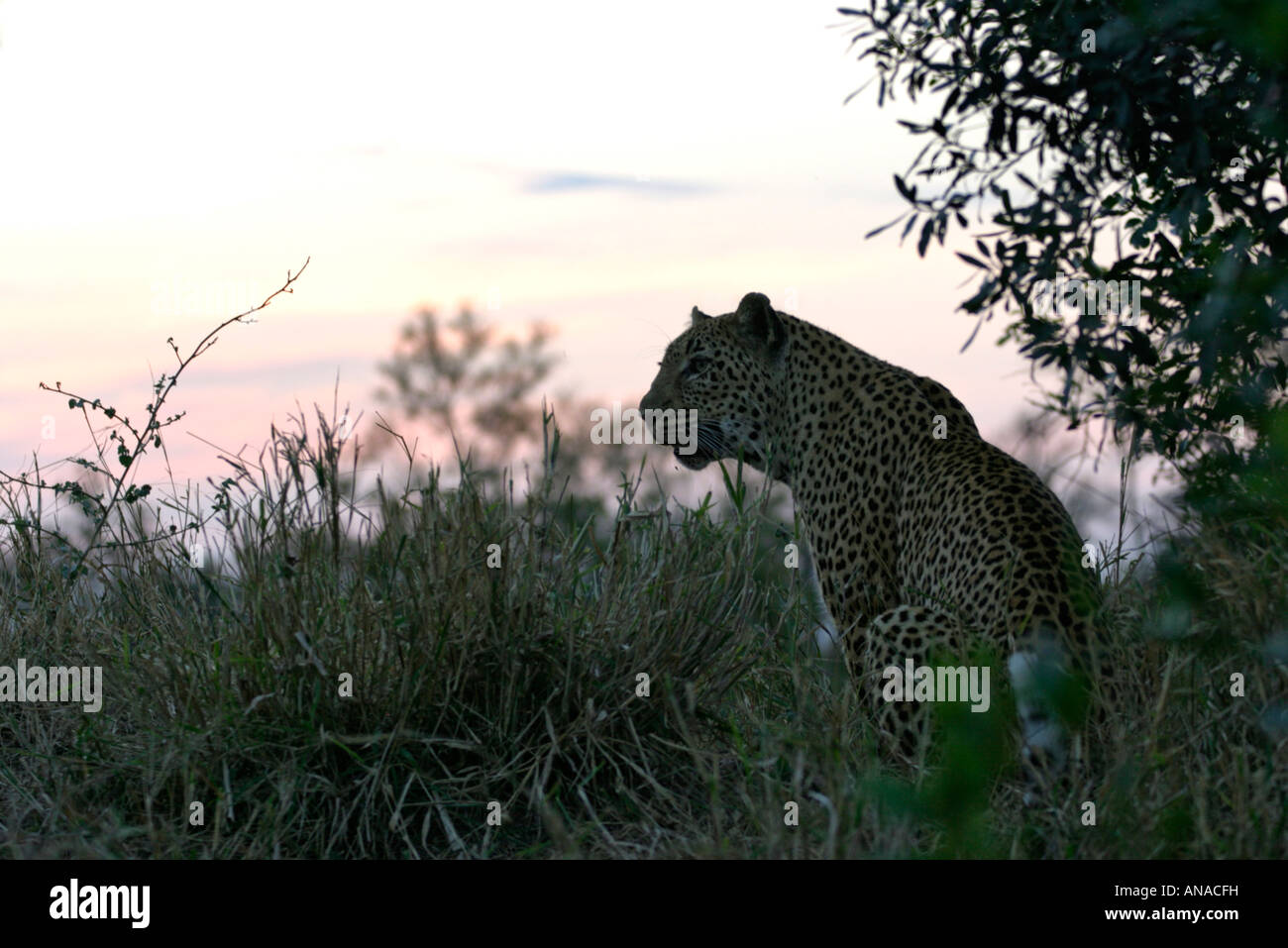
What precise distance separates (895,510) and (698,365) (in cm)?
146

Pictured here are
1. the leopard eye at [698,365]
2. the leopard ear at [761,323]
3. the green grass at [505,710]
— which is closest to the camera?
the green grass at [505,710]

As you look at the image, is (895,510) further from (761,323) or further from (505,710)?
(505,710)

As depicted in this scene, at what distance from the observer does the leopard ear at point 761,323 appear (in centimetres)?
634

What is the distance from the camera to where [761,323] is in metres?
6.39

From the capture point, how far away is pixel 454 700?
4.48m

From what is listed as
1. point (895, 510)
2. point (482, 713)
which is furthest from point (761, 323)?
point (482, 713)

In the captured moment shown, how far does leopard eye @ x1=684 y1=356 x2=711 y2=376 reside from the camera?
21.6ft

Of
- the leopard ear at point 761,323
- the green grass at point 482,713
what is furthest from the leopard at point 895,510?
the green grass at point 482,713

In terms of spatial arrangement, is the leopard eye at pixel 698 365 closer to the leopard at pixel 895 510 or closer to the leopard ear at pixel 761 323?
the leopard at pixel 895 510

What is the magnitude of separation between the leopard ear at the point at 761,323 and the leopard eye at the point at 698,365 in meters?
0.25

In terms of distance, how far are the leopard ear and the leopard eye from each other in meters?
0.25

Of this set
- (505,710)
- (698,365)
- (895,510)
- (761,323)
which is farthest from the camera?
(698,365)
